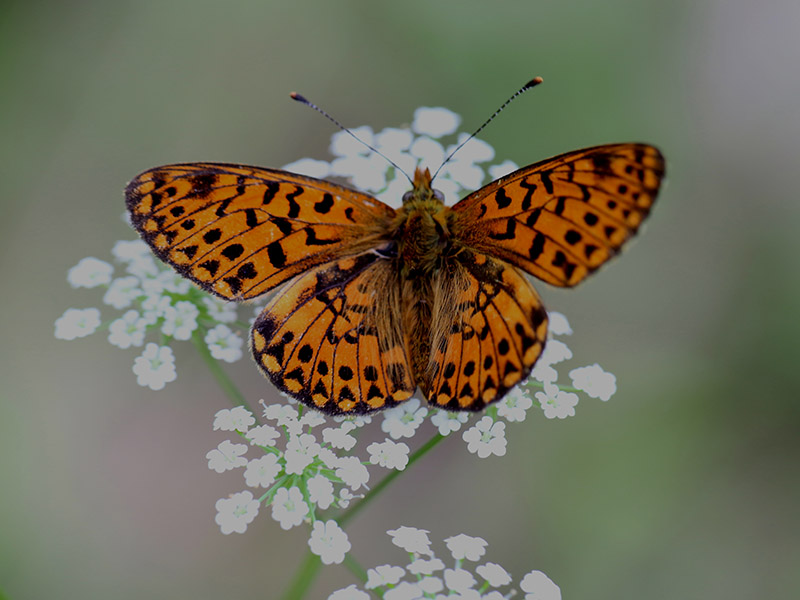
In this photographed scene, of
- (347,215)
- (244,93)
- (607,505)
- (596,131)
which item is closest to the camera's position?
(347,215)

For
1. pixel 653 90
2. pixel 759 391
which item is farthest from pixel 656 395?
pixel 653 90

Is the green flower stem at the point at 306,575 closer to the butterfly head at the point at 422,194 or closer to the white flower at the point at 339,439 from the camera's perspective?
the white flower at the point at 339,439

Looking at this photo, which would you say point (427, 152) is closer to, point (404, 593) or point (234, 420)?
point (234, 420)

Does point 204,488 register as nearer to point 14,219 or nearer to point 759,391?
point 14,219

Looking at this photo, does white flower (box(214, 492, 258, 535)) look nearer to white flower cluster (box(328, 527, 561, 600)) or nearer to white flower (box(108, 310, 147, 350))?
white flower cluster (box(328, 527, 561, 600))

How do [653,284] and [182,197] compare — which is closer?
[182,197]

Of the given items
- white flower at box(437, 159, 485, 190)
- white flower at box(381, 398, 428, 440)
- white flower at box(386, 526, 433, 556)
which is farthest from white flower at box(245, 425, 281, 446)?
white flower at box(437, 159, 485, 190)
